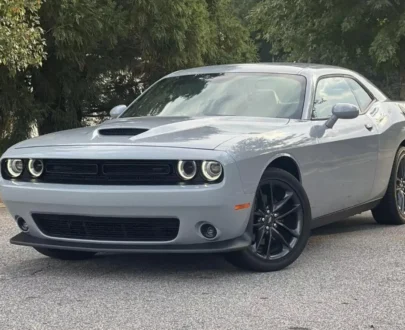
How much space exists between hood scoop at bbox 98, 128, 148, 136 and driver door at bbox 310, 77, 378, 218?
1.40 m

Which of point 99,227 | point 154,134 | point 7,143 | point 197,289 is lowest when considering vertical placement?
point 7,143

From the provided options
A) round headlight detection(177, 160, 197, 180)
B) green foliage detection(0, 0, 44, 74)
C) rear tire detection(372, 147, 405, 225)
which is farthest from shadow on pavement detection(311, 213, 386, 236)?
green foliage detection(0, 0, 44, 74)

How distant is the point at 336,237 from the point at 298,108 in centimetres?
145

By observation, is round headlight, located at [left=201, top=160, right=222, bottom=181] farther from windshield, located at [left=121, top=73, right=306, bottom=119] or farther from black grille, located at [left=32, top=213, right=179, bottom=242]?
windshield, located at [left=121, top=73, right=306, bottom=119]

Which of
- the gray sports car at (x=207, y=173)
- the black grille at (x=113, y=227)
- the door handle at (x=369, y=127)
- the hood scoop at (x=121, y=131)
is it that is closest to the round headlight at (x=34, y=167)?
the gray sports car at (x=207, y=173)

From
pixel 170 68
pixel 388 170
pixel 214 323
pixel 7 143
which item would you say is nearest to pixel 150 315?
pixel 214 323

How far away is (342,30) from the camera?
17.8 meters

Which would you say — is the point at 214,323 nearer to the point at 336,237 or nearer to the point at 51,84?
the point at 336,237

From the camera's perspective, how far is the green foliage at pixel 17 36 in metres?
10.3

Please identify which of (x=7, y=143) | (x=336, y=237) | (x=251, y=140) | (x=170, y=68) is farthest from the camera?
(x=170, y=68)

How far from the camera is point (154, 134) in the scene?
17.9 feet

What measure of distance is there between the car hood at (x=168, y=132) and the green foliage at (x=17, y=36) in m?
4.68

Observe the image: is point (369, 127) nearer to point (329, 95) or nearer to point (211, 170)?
point (329, 95)

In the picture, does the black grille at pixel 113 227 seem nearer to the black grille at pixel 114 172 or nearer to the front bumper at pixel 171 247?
the front bumper at pixel 171 247
